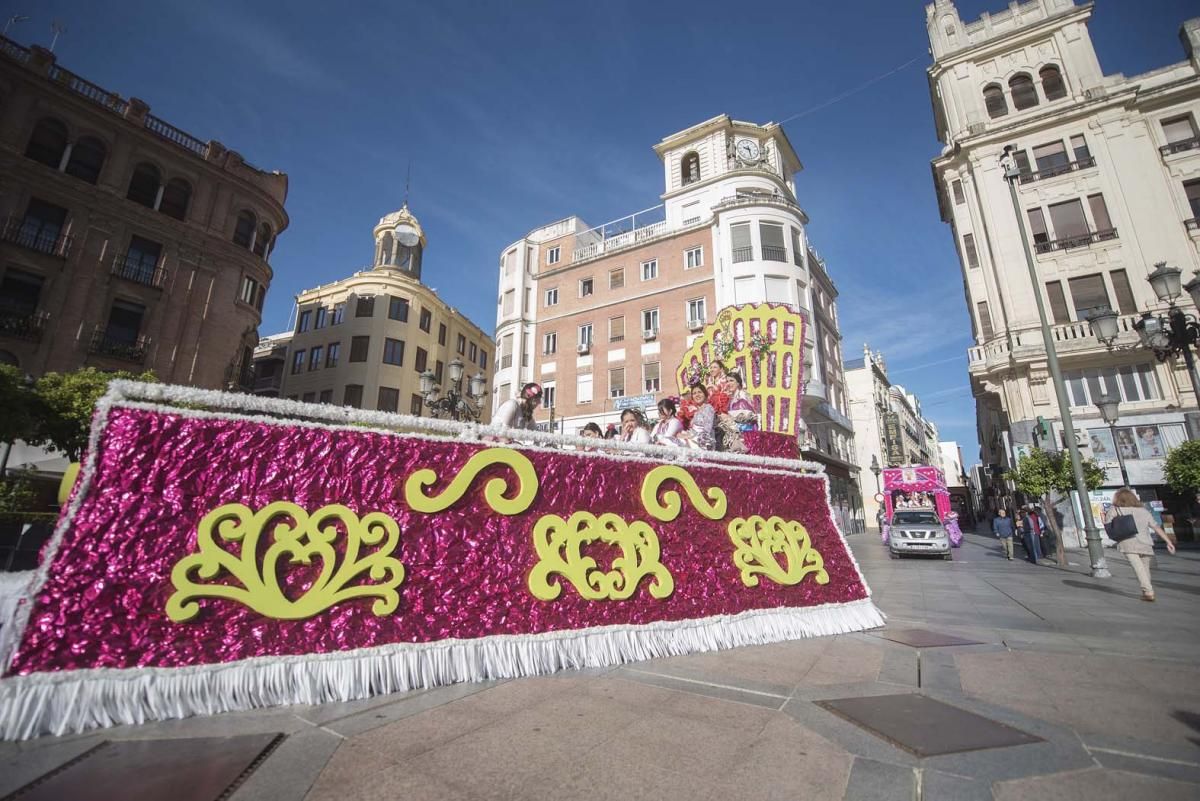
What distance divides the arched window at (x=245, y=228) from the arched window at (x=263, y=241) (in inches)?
10.7

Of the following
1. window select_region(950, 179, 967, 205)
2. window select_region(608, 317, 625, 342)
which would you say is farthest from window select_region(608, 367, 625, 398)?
window select_region(950, 179, 967, 205)

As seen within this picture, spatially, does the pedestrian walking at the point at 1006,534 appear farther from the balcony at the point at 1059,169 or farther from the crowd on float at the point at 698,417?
the balcony at the point at 1059,169

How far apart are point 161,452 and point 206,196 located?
23393mm

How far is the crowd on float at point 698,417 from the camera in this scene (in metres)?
5.25

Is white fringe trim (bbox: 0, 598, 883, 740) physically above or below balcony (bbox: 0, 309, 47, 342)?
below

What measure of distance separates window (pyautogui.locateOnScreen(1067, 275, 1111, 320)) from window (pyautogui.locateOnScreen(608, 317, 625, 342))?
18912 millimetres

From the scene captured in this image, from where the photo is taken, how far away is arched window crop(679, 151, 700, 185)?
27375 millimetres

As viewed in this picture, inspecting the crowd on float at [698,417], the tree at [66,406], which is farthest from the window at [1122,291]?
the tree at [66,406]

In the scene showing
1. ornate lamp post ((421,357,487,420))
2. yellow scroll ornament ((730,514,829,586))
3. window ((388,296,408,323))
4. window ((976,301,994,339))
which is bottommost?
yellow scroll ornament ((730,514,829,586))

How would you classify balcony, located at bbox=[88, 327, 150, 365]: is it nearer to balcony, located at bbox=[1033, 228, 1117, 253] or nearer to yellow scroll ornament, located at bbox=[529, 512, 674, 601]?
yellow scroll ornament, located at bbox=[529, 512, 674, 601]

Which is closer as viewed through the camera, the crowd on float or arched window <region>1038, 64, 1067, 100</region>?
the crowd on float

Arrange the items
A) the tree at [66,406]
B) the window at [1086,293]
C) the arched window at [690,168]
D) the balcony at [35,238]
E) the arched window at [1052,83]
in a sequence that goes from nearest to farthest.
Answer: the tree at [66,406], the balcony at [35,238], the window at [1086,293], the arched window at [1052,83], the arched window at [690,168]

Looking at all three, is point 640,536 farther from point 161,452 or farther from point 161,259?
point 161,259

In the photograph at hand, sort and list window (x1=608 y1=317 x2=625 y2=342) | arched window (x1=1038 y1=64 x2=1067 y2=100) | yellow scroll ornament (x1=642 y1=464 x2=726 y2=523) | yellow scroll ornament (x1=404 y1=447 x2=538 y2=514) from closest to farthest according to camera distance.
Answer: yellow scroll ornament (x1=404 y1=447 x2=538 y2=514) → yellow scroll ornament (x1=642 y1=464 x2=726 y2=523) → arched window (x1=1038 y1=64 x2=1067 y2=100) → window (x1=608 y1=317 x2=625 y2=342)
